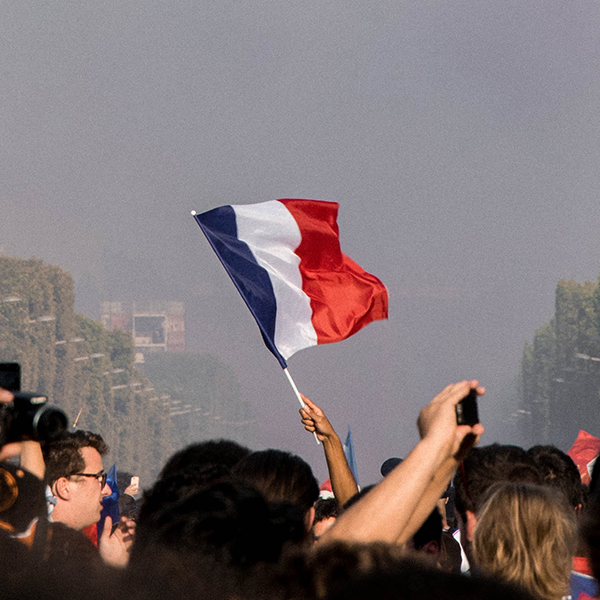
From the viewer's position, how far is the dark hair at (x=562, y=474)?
4.02 metres

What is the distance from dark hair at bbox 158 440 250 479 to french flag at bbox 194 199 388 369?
255cm

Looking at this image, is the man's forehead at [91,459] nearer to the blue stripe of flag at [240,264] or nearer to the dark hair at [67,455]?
the dark hair at [67,455]

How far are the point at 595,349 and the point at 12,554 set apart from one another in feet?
181

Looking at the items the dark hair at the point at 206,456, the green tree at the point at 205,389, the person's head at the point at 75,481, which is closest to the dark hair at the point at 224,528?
the dark hair at the point at 206,456

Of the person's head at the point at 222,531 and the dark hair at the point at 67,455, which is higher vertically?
the person's head at the point at 222,531

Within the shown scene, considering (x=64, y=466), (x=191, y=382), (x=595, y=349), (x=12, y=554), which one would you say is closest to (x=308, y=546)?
(x=12, y=554)

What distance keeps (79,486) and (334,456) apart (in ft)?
3.61

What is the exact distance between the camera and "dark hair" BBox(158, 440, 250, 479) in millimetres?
3145

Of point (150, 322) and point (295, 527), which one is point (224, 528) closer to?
point (295, 527)

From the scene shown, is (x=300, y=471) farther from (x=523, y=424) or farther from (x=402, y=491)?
(x=523, y=424)

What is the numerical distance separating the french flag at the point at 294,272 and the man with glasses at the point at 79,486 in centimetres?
212

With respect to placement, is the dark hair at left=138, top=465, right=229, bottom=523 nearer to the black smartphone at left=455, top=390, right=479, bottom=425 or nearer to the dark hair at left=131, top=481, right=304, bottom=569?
the dark hair at left=131, top=481, right=304, bottom=569

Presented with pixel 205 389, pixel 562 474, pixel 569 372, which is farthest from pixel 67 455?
pixel 205 389

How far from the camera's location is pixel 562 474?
4.09 m
